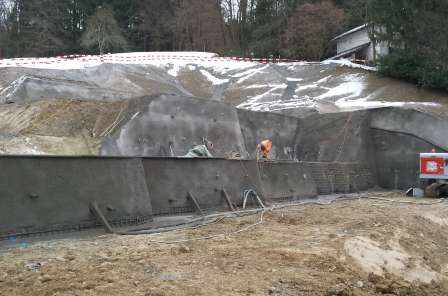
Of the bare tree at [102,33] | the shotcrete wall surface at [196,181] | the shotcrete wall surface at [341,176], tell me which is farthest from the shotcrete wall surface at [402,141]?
the bare tree at [102,33]

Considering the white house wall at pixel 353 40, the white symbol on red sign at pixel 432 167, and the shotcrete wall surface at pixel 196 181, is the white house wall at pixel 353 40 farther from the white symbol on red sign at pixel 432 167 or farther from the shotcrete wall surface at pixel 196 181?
the shotcrete wall surface at pixel 196 181

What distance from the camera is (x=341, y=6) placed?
45.5m

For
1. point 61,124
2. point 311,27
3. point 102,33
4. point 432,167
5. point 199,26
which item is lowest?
point 432,167

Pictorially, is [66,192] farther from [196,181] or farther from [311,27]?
[311,27]

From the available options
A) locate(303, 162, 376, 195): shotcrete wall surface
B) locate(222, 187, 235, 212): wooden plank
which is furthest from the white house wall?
locate(222, 187, 235, 212): wooden plank

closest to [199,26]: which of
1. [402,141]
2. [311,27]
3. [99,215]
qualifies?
[311,27]

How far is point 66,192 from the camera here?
23.7ft

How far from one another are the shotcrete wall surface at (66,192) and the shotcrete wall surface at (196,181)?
505 mm

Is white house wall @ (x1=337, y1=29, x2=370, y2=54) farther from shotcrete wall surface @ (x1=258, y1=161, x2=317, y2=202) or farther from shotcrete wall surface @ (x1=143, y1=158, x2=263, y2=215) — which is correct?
shotcrete wall surface @ (x1=143, y1=158, x2=263, y2=215)

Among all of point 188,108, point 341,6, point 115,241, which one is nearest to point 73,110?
point 188,108

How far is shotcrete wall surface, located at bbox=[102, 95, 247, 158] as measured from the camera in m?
14.5

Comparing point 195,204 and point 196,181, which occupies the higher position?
point 196,181

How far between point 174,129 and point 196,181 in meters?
5.86

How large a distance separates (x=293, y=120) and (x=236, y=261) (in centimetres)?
1378
